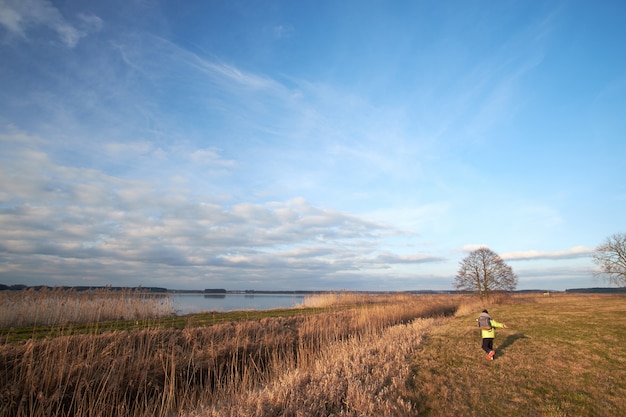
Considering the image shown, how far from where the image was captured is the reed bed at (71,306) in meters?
15.1

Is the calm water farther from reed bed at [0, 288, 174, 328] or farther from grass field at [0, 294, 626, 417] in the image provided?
grass field at [0, 294, 626, 417]

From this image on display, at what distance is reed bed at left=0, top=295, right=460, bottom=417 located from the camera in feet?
26.2

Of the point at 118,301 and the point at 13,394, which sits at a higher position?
the point at 118,301

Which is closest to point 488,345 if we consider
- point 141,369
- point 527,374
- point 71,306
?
point 527,374

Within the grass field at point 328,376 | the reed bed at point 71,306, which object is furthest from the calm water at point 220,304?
the grass field at point 328,376

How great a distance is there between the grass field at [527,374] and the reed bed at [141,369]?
8.81ft

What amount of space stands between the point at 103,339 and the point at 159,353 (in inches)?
73.4

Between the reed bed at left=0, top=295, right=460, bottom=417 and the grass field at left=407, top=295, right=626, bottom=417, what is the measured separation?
8.81 feet

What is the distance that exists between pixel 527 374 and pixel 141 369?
11449mm

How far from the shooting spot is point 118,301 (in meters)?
18.8

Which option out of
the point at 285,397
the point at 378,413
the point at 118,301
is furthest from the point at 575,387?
the point at 118,301

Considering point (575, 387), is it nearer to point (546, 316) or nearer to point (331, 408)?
point (331, 408)

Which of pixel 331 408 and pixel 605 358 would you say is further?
pixel 605 358

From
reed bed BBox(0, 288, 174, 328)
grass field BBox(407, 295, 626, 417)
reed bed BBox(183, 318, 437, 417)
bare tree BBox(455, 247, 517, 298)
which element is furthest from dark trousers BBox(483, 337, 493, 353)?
bare tree BBox(455, 247, 517, 298)
